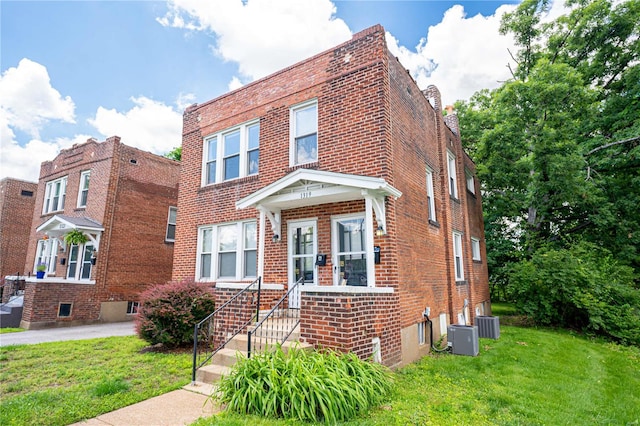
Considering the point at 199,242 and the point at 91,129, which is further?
the point at 91,129

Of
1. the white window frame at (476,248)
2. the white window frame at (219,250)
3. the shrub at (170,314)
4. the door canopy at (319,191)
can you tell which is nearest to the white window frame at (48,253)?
the white window frame at (219,250)

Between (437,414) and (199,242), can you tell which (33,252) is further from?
(437,414)

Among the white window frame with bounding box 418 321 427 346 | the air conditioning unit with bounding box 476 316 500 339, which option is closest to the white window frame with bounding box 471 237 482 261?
the air conditioning unit with bounding box 476 316 500 339

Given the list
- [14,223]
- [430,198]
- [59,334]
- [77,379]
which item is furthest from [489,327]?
[14,223]

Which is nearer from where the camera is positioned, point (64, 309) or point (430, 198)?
point (430, 198)

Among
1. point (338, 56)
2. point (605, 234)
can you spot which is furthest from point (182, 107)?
point (605, 234)

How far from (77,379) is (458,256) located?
11.0 meters

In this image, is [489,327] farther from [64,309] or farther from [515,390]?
[64,309]

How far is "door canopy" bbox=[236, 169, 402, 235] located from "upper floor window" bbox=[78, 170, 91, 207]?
12186mm

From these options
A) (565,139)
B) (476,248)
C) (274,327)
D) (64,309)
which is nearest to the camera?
(274,327)

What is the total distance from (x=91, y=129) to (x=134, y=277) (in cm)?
822

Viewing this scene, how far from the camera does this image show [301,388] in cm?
401

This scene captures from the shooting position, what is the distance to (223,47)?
12320mm

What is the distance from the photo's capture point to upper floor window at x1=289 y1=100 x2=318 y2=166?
8.66 meters
